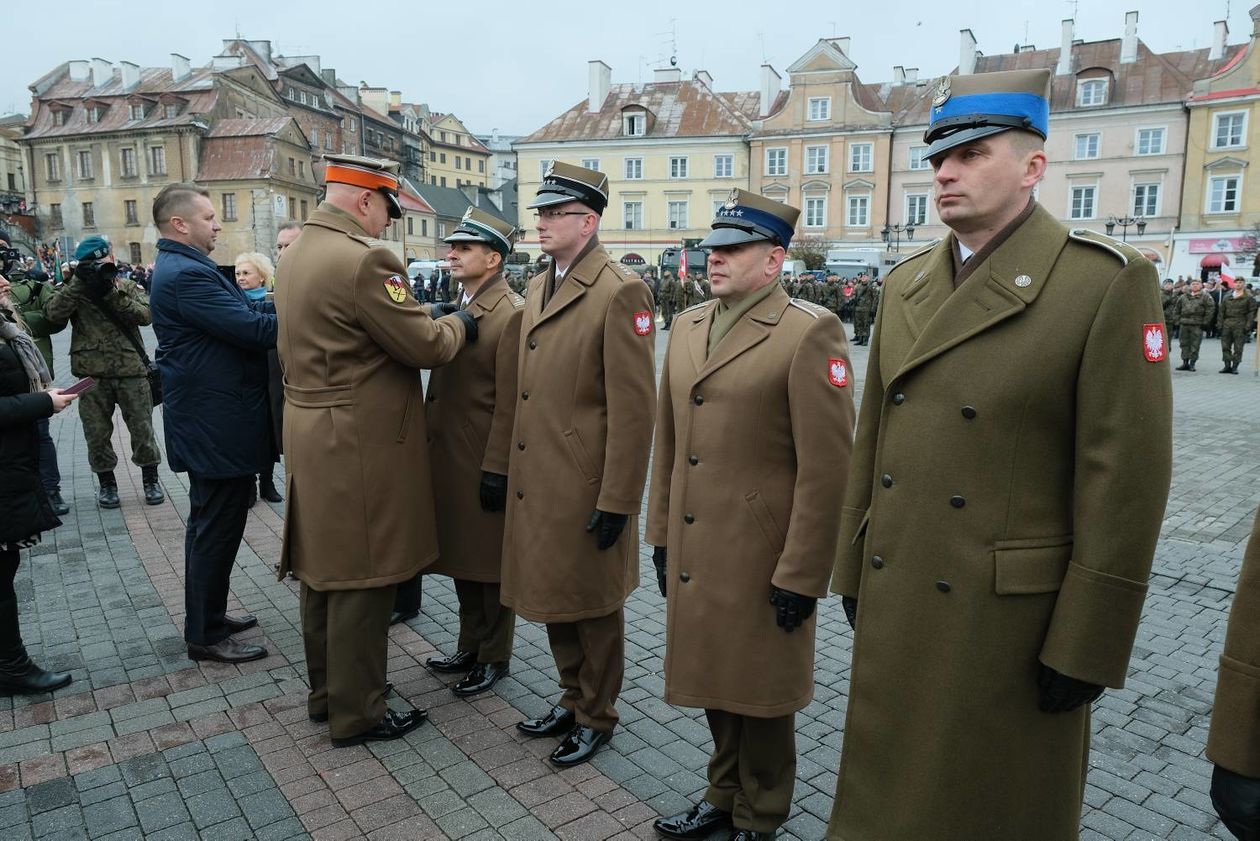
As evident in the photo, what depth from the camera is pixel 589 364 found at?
3.61 metres

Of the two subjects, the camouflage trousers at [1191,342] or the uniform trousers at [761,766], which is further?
the camouflage trousers at [1191,342]

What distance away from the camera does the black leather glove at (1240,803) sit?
1.72m

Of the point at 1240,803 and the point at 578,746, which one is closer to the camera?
the point at 1240,803

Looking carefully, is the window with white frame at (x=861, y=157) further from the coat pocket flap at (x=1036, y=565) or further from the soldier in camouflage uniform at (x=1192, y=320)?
the coat pocket flap at (x=1036, y=565)

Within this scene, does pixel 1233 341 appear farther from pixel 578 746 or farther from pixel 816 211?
pixel 816 211

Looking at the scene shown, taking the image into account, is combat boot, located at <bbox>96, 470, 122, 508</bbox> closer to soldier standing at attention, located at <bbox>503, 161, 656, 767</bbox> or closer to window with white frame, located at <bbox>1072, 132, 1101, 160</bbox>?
soldier standing at attention, located at <bbox>503, 161, 656, 767</bbox>

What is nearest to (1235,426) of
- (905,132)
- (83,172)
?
(905,132)

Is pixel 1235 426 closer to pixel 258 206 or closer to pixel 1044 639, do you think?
pixel 1044 639

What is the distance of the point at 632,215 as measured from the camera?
56688 millimetres

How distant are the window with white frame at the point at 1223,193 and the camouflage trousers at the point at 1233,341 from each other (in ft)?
110

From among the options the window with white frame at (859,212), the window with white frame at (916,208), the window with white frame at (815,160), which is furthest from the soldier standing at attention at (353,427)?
the window with white frame at (815,160)

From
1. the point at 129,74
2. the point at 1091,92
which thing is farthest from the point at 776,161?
the point at 129,74

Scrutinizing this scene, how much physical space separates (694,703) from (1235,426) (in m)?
11.8

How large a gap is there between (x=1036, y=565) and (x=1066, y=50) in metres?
56.4
